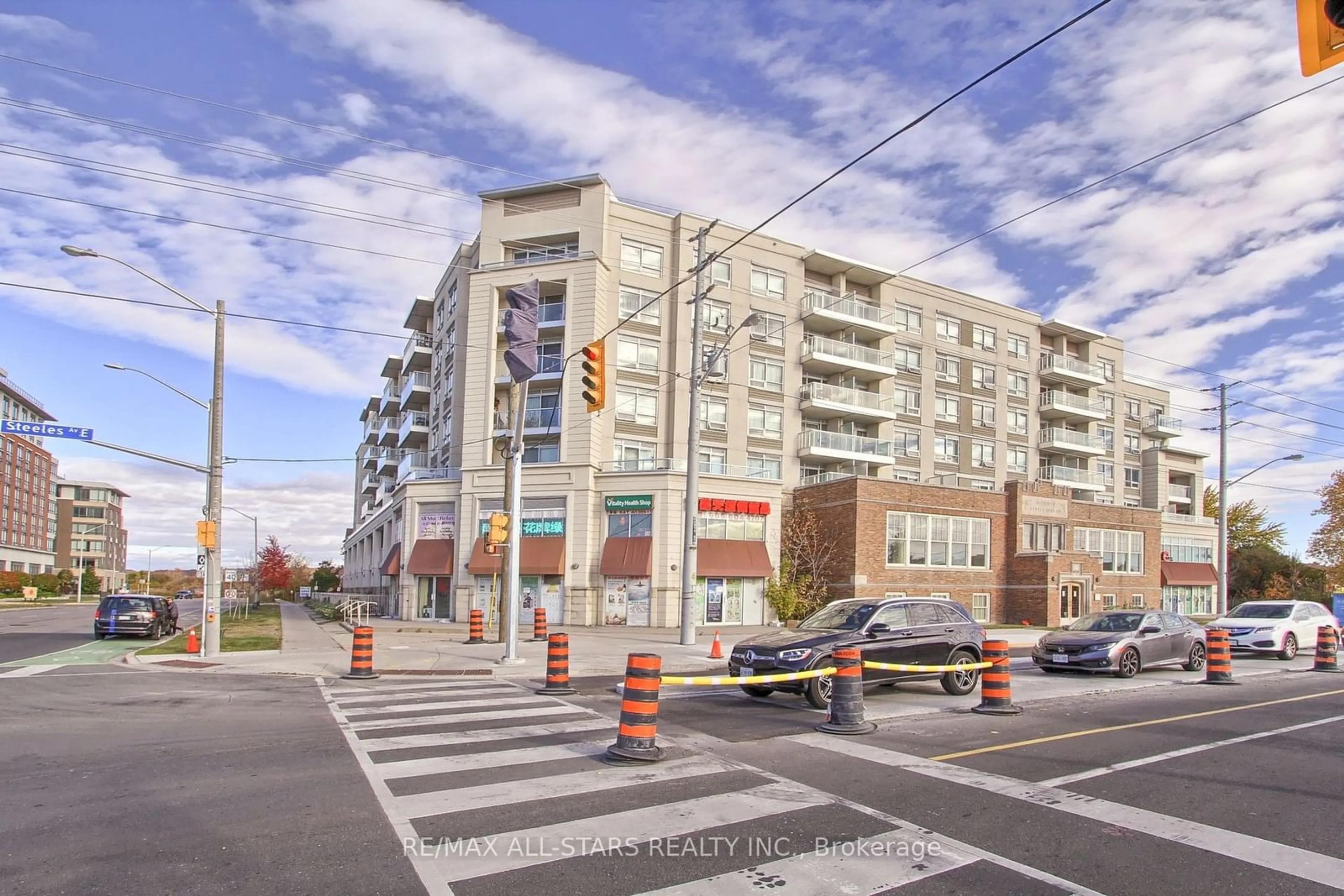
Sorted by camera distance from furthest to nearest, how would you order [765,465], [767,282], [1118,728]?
[767,282] → [765,465] → [1118,728]

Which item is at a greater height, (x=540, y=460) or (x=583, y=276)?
(x=583, y=276)

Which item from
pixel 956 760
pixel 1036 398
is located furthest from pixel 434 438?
pixel 956 760

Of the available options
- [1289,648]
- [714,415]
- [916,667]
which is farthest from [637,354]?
[916,667]

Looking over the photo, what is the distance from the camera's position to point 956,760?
Answer: 879 cm

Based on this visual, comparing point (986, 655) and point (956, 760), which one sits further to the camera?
point (986, 655)

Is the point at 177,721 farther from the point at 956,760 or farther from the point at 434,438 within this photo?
the point at 434,438

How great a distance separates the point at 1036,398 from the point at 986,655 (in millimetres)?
45594

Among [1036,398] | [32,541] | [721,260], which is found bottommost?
[32,541]

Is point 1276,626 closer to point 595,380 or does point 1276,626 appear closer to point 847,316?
point 595,380

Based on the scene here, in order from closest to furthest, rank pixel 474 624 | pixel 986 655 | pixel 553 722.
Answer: pixel 553 722
pixel 986 655
pixel 474 624

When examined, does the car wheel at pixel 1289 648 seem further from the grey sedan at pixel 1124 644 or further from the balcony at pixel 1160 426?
the balcony at pixel 1160 426

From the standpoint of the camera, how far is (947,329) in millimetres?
50000

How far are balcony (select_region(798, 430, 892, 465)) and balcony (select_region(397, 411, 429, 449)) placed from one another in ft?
79.9

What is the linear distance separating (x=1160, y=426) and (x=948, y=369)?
24104 mm
